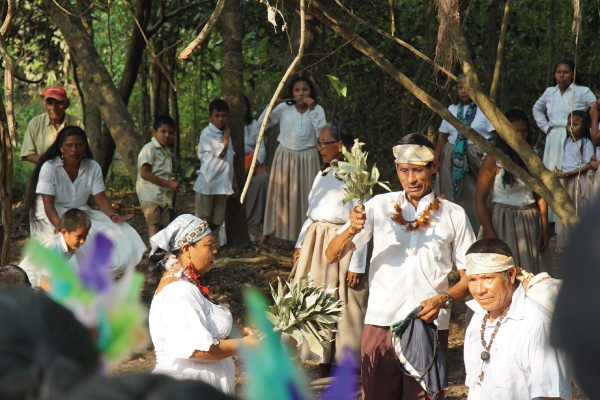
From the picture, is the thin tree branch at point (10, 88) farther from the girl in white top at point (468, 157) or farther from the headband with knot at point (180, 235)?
the girl in white top at point (468, 157)

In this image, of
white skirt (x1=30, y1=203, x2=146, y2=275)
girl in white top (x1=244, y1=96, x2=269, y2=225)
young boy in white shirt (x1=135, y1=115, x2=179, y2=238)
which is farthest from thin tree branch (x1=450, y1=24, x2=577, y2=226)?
girl in white top (x1=244, y1=96, x2=269, y2=225)

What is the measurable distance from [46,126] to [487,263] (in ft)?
15.8

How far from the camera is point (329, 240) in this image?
17.6ft

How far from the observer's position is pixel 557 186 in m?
2.98

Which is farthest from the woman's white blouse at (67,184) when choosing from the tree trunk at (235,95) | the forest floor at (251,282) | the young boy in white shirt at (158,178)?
the tree trunk at (235,95)

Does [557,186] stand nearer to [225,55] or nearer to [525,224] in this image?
[525,224]

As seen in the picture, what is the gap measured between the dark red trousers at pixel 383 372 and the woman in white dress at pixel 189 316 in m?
0.91

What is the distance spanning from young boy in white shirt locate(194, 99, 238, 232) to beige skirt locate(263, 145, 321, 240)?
0.55m

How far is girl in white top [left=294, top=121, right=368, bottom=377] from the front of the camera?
532cm

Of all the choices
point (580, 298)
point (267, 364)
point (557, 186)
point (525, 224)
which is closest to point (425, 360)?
point (557, 186)

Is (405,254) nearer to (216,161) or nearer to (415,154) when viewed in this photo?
(415,154)

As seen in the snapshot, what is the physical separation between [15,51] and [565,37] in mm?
8439

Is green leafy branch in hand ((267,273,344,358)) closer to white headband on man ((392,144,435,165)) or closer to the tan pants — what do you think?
white headband on man ((392,144,435,165))

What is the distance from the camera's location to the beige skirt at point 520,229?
5.43 metres
